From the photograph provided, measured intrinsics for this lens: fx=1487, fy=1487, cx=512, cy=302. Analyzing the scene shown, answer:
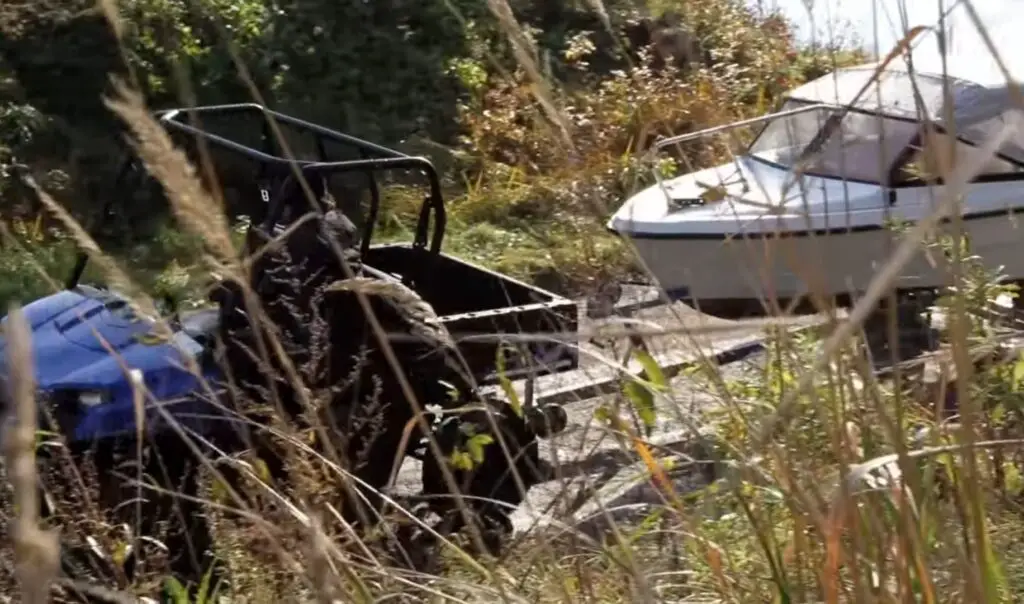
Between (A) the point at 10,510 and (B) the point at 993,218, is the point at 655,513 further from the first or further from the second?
(B) the point at 993,218

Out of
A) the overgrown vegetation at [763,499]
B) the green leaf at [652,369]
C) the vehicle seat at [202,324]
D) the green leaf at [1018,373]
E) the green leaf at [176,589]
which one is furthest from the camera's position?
the vehicle seat at [202,324]

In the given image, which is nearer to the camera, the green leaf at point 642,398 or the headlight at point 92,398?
the green leaf at point 642,398

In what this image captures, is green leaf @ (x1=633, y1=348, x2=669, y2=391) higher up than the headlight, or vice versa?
green leaf @ (x1=633, y1=348, x2=669, y2=391)

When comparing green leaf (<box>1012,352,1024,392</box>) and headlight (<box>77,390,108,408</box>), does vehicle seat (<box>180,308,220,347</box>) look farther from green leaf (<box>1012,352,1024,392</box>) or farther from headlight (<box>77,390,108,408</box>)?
green leaf (<box>1012,352,1024,392</box>)

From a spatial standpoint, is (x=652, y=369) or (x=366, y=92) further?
(x=366, y=92)

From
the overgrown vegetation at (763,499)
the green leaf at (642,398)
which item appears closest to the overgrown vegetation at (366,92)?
the overgrown vegetation at (763,499)

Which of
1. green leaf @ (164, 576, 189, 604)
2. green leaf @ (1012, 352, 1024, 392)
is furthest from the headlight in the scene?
green leaf @ (1012, 352, 1024, 392)

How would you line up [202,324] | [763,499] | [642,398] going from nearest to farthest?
[763,499] → [642,398] → [202,324]

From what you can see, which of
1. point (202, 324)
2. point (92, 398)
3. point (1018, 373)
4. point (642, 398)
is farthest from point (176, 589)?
point (202, 324)

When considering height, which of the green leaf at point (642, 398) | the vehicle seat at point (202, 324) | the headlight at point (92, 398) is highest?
the green leaf at point (642, 398)

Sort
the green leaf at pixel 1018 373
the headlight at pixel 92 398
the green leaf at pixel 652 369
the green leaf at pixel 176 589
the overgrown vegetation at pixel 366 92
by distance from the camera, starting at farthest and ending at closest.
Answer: the overgrown vegetation at pixel 366 92, the headlight at pixel 92 398, the green leaf at pixel 176 589, the green leaf at pixel 1018 373, the green leaf at pixel 652 369

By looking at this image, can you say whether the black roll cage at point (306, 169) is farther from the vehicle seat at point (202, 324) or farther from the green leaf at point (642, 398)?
the green leaf at point (642, 398)

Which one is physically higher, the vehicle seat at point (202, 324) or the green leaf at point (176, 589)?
the vehicle seat at point (202, 324)

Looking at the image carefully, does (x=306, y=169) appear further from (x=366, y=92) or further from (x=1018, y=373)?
(x=366, y=92)
